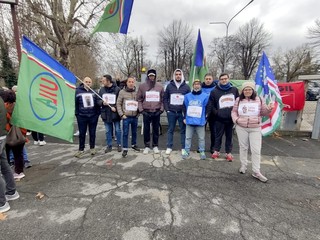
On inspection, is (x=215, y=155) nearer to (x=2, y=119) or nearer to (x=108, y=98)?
(x=108, y=98)

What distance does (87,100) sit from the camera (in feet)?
15.5

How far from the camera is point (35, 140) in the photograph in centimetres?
616

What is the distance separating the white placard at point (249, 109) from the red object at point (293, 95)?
3716mm

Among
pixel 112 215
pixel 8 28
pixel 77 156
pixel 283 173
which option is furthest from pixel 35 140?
pixel 8 28

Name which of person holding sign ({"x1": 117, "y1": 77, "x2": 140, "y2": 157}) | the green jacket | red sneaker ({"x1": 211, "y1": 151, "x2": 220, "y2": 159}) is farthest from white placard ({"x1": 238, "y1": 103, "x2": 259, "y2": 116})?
the green jacket

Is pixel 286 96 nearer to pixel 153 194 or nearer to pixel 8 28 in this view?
pixel 153 194

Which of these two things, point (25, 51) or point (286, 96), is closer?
point (25, 51)

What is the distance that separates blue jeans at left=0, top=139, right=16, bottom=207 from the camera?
286 centimetres

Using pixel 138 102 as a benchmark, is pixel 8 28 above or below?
above

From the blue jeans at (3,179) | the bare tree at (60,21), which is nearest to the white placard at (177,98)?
the blue jeans at (3,179)

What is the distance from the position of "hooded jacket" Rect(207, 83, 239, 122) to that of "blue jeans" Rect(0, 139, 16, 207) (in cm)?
390

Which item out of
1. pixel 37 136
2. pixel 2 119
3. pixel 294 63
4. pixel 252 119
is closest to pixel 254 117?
pixel 252 119

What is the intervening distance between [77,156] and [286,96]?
6.79 metres

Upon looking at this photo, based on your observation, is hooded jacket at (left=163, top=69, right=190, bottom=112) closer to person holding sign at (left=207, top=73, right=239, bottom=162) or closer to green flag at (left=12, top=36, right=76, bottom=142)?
person holding sign at (left=207, top=73, right=239, bottom=162)
